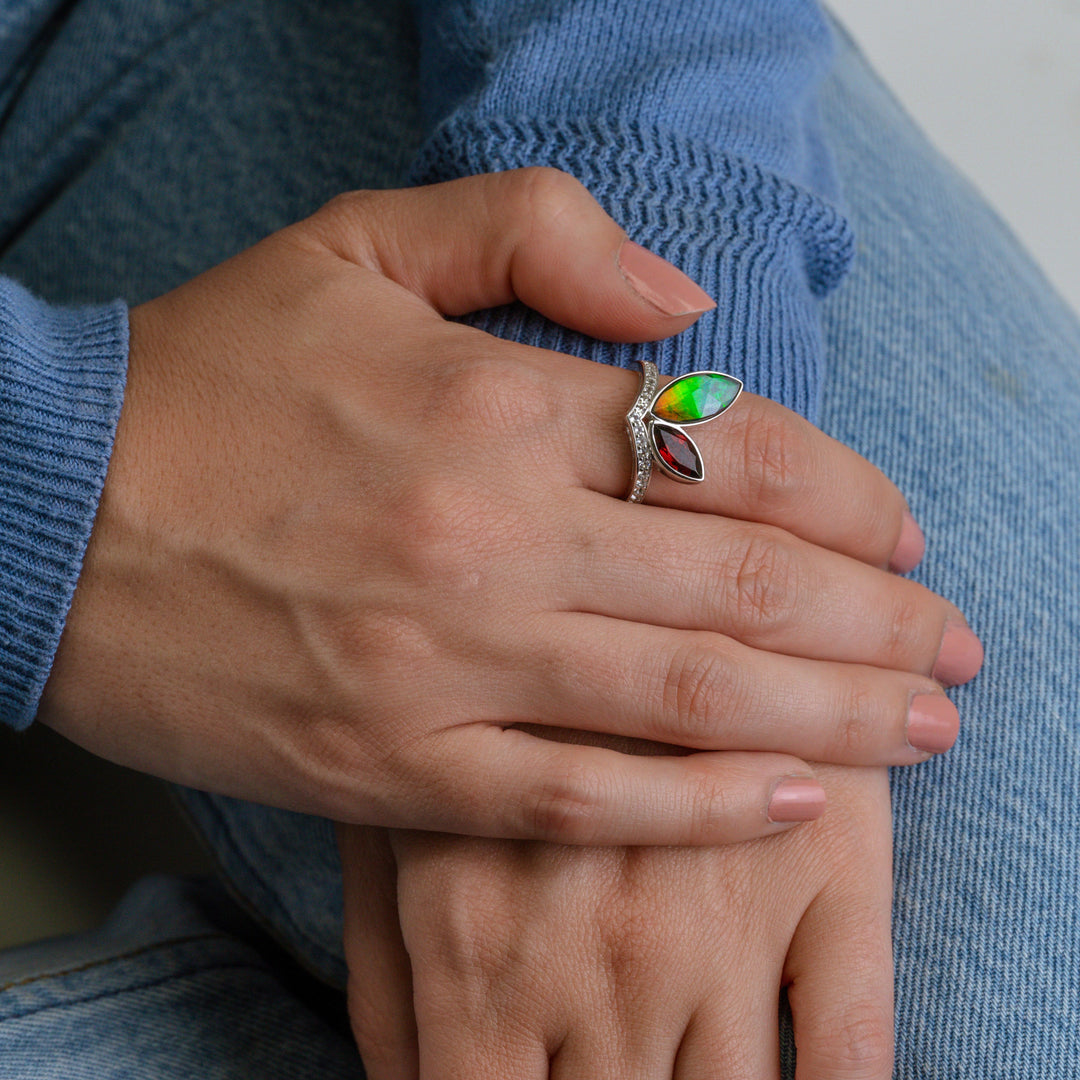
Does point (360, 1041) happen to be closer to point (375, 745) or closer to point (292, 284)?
point (375, 745)

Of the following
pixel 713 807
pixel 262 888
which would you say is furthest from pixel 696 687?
pixel 262 888

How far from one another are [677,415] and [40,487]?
42cm

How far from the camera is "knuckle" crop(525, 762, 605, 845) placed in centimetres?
64

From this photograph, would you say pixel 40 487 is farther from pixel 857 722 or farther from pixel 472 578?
pixel 857 722

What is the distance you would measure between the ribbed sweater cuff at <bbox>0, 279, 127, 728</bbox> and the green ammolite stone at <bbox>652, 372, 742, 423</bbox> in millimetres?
368

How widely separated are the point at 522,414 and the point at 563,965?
0.37m

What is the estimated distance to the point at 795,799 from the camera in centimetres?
66

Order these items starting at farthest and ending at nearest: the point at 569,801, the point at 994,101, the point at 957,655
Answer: the point at 994,101, the point at 957,655, the point at 569,801

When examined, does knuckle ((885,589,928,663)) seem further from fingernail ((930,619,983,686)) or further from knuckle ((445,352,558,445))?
knuckle ((445,352,558,445))

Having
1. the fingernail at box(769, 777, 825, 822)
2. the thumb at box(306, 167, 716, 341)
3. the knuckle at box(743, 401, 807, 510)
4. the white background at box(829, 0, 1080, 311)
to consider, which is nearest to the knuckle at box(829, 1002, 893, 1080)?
the fingernail at box(769, 777, 825, 822)

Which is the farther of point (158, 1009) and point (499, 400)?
point (158, 1009)

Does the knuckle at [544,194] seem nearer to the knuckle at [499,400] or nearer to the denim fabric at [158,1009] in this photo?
the knuckle at [499,400]

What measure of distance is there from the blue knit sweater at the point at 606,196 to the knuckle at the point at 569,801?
301 mm

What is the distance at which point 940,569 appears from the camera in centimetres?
81
